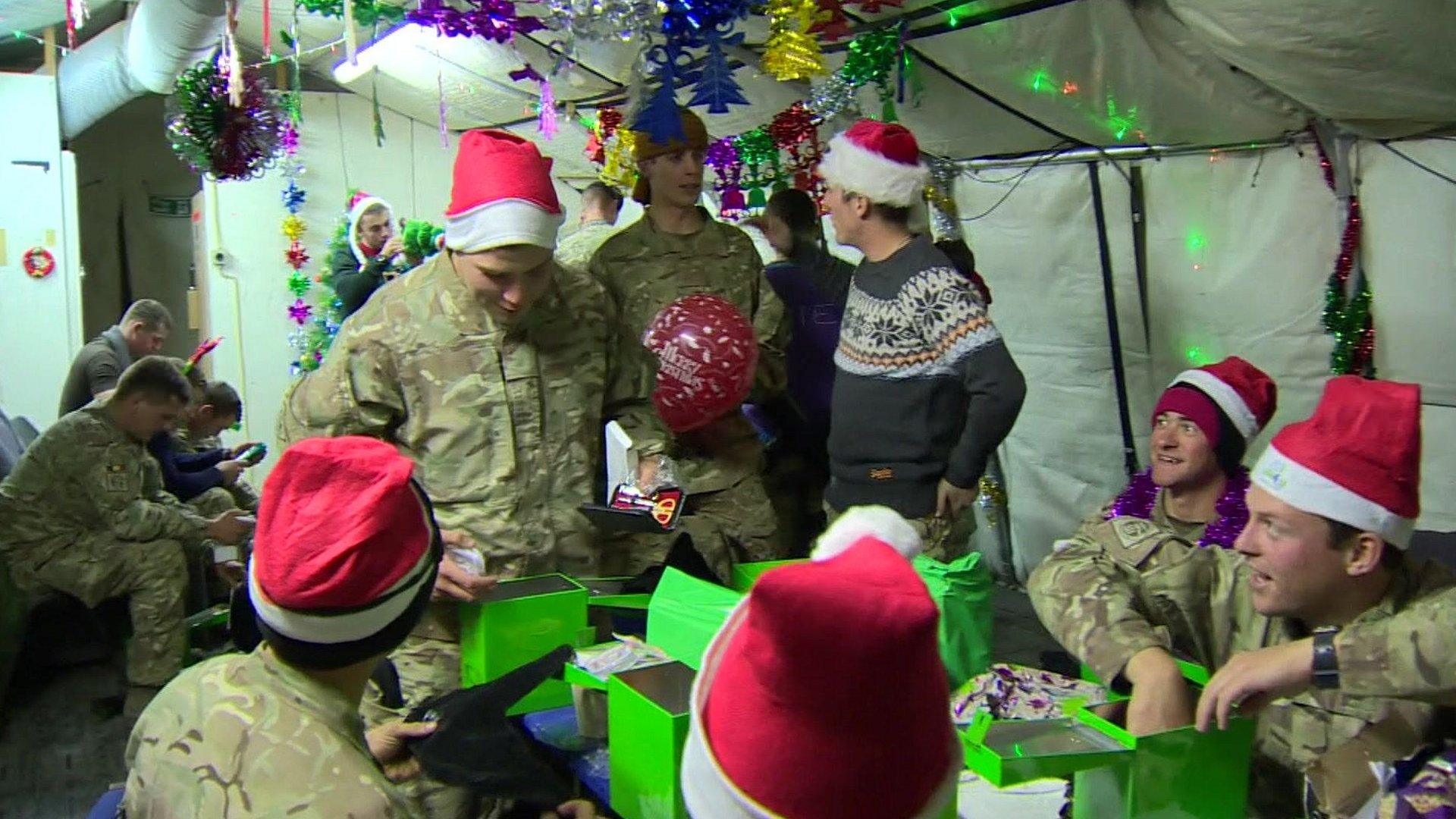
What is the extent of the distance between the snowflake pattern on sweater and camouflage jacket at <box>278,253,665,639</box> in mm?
620

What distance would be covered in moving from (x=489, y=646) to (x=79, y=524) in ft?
9.59

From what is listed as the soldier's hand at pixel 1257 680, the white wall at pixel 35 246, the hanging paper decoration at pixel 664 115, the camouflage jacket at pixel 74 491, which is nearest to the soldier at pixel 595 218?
the hanging paper decoration at pixel 664 115

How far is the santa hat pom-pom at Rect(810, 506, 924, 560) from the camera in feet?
3.41

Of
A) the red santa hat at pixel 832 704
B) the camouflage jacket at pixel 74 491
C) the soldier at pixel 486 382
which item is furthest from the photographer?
the camouflage jacket at pixel 74 491

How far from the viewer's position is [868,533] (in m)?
1.05

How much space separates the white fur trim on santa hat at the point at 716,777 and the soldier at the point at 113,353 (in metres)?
4.74

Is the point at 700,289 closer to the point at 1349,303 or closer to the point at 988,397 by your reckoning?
the point at 988,397

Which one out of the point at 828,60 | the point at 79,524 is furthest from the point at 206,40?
the point at 828,60

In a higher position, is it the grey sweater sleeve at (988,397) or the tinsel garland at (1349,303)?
the tinsel garland at (1349,303)

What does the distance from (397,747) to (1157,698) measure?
109 cm

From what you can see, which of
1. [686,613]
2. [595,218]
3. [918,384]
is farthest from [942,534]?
[595,218]

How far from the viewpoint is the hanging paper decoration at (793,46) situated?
307cm

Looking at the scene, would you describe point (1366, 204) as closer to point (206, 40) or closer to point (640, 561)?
point (640, 561)

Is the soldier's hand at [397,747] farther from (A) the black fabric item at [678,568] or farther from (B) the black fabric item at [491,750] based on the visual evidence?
(A) the black fabric item at [678,568]
